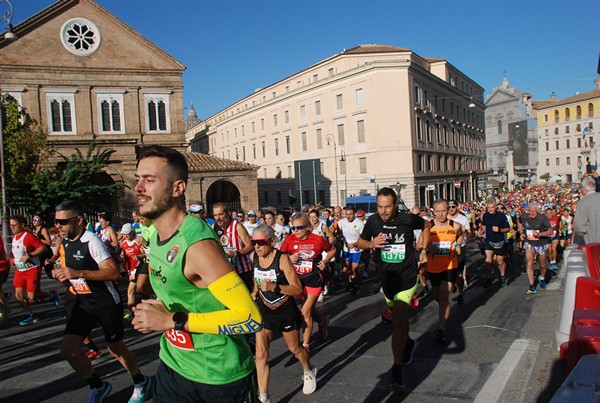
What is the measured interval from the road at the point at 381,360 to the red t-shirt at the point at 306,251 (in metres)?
1.12

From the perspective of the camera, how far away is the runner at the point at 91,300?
465 centimetres

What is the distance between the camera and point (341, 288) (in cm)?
→ 1139

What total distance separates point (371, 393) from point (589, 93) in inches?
4053

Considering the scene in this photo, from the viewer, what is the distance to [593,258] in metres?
6.00

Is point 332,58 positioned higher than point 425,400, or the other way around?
point 332,58

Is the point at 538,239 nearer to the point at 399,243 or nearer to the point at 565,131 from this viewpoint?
the point at 399,243

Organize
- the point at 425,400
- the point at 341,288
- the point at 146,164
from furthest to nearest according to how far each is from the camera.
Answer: the point at 341,288, the point at 425,400, the point at 146,164

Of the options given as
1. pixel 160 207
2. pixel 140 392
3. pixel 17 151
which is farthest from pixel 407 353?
pixel 17 151

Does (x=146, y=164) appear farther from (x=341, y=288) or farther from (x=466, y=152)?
(x=466, y=152)

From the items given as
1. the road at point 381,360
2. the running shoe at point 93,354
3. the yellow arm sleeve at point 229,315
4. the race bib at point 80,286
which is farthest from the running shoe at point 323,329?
the yellow arm sleeve at point 229,315

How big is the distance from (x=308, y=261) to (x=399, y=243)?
1675 millimetres

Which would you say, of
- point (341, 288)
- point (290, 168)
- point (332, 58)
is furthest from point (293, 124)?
point (341, 288)

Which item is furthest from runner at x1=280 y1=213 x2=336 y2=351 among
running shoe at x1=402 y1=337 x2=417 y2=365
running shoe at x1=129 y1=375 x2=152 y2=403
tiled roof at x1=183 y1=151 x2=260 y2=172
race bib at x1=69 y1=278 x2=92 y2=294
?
tiled roof at x1=183 y1=151 x2=260 y2=172

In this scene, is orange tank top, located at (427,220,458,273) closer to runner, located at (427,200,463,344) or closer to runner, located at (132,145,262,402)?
runner, located at (427,200,463,344)
